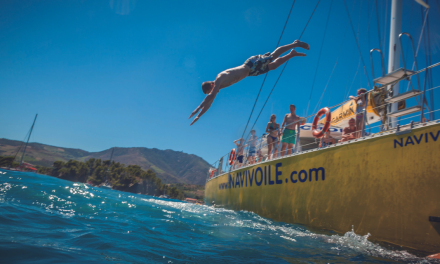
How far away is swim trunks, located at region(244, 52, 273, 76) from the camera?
5.00 meters

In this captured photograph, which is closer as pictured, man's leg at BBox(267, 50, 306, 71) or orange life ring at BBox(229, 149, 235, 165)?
man's leg at BBox(267, 50, 306, 71)

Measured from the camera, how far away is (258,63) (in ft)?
16.5

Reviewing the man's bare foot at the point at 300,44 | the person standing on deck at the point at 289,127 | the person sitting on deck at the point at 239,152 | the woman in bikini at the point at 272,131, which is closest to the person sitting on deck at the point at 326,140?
the person standing on deck at the point at 289,127

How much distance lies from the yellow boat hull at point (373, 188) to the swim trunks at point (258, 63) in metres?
2.45

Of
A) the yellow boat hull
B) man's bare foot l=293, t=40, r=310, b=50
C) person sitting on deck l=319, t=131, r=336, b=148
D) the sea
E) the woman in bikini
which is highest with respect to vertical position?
man's bare foot l=293, t=40, r=310, b=50

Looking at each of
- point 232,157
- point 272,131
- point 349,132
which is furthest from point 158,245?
point 232,157

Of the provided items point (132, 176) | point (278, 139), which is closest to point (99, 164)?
point (132, 176)

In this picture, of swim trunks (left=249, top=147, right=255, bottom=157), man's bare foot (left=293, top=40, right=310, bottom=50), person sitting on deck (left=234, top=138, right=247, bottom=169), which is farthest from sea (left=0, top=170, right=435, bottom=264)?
person sitting on deck (left=234, top=138, right=247, bottom=169)

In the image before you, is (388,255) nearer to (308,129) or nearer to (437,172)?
(437,172)

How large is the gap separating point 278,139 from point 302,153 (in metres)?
1.71

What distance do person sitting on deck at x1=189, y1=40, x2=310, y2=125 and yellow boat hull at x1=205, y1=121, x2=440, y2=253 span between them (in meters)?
2.43

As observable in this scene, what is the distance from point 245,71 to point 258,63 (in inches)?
15.5

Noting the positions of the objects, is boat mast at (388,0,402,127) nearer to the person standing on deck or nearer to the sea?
the person standing on deck

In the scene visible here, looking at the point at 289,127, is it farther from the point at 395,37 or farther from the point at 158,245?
the point at 158,245
